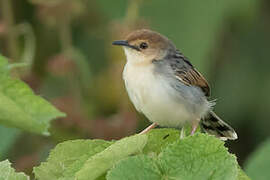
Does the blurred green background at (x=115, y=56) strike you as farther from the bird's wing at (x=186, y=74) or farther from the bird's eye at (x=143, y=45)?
the bird's wing at (x=186, y=74)

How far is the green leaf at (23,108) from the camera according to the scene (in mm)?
2145

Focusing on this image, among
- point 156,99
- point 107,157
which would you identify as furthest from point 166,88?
point 107,157

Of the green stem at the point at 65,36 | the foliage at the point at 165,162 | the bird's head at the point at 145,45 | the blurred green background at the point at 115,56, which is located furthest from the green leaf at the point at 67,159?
the green stem at the point at 65,36

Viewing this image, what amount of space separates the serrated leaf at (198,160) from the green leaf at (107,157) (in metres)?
0.09

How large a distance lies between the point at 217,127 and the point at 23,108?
1459mm

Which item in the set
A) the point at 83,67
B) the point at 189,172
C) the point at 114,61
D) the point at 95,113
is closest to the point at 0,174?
the point at 189,172

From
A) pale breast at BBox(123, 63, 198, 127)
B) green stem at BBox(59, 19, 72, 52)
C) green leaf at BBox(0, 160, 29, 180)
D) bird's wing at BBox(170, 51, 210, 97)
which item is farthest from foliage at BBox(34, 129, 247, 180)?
green stem at BBox(59, 19, 72, 52)

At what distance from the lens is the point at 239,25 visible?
5.60 metres

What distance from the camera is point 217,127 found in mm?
3395

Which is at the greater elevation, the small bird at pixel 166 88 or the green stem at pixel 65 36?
the small bird at pixel 166 88

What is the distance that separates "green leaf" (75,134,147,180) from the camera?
181 centimetres

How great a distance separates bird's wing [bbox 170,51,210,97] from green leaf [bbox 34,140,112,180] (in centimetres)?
139

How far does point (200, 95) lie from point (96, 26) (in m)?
2.35

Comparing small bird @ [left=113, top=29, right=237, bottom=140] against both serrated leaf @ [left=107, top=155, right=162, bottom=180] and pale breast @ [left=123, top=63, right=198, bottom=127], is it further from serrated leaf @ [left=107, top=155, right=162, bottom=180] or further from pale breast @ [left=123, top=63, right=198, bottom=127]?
serrated leaf @ [left=107, top=155, right=162, bottom=180]
